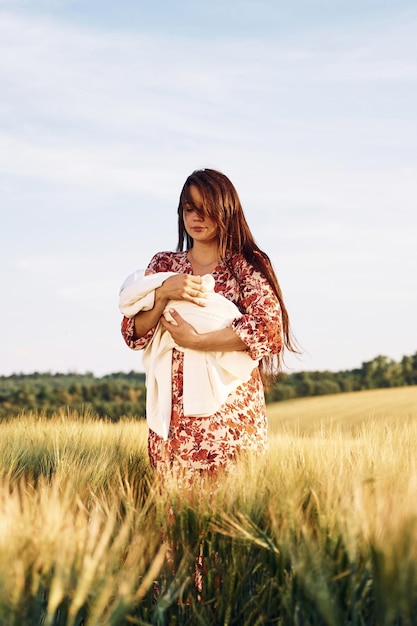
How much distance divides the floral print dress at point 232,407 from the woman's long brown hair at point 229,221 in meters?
0.04

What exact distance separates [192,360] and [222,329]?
0.19m

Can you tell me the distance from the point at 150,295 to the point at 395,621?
175 cm

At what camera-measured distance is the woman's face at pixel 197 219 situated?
3517 mm

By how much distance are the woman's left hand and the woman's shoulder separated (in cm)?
34

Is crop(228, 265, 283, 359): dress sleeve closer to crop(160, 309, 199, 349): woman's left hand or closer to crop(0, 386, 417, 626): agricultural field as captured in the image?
crop(160, 309, 199, 349): woman's left hand

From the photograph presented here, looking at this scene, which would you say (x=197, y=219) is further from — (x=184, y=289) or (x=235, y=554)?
(x=235, y=554)

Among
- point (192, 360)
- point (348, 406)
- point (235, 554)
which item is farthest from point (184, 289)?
point (348, 406)

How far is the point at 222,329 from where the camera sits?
134 inches

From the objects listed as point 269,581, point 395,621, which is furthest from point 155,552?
point 395,621

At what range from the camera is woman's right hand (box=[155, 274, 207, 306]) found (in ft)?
11.1

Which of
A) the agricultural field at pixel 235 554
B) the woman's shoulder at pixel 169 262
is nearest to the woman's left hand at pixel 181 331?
the woman's shoulder at pixel 169 262

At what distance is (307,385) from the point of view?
14008mm

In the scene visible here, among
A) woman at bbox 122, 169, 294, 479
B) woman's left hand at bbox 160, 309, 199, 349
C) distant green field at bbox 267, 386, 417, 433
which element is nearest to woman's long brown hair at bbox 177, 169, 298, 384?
woman at bbox 122, 169, 294, 479

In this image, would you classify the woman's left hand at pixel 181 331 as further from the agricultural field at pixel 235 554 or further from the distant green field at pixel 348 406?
the distant green field at pixel 348 406
